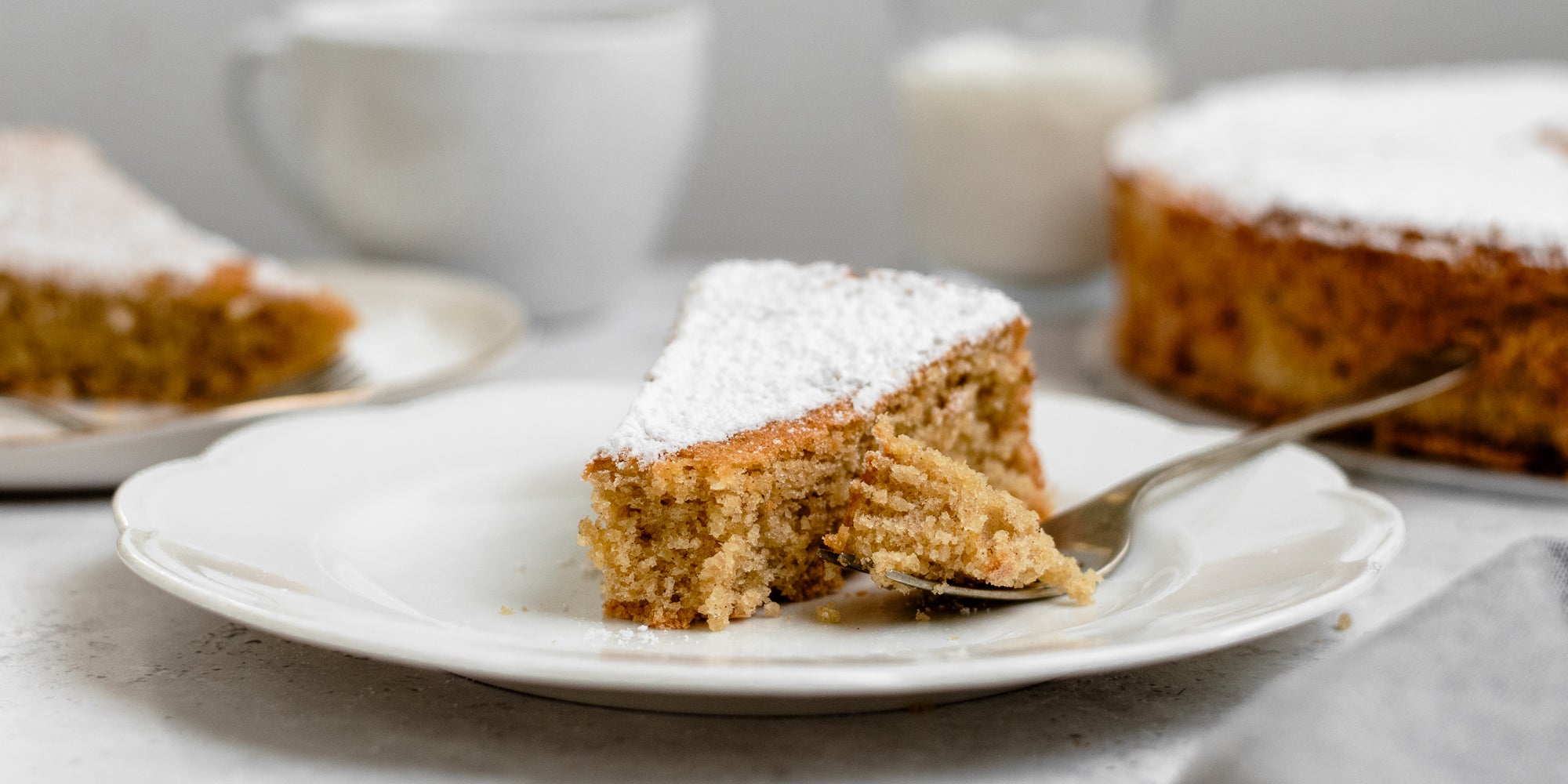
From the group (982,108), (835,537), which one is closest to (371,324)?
(982,108)

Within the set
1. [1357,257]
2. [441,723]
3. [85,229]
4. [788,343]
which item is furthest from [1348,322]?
[85,229]

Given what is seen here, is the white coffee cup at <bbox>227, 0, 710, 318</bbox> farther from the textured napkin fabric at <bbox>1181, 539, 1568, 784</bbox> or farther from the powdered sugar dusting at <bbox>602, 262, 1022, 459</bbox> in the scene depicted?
the textured napkin fabric at <bbox>1181, 539, 1568, 784</bbox>

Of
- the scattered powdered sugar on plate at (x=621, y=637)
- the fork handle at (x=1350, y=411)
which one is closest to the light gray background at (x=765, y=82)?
the fork handle at (x=1350, y=411)

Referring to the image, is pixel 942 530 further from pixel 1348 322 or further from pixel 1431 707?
pixel 1348 322

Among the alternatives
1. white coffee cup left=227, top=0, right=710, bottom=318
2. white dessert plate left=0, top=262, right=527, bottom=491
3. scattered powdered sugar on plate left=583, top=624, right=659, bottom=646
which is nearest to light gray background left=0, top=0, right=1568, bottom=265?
white coffee cup left=227, top=0, right=710, bottom=318

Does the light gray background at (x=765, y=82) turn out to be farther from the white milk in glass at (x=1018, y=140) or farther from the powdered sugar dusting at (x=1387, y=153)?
the white milk in glass at (x=1018, y=140)

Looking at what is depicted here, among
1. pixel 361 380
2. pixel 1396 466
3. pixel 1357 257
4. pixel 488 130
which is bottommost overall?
pixel 1396 466

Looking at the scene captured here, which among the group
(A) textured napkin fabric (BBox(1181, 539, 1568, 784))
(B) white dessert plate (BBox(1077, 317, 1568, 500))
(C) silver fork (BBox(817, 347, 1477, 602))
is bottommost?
(B) white dessert plate (BBox(1077, 317, 1568, 500))
